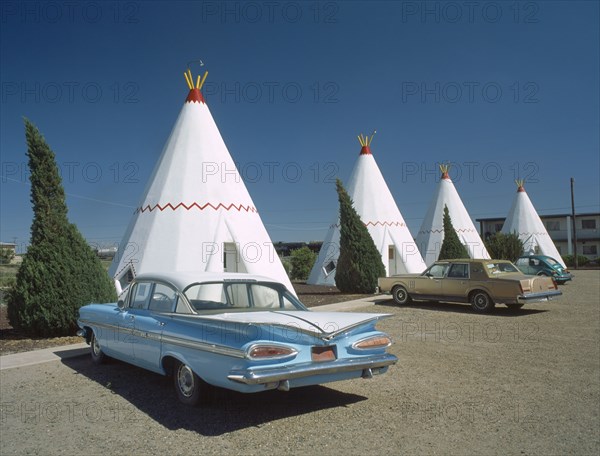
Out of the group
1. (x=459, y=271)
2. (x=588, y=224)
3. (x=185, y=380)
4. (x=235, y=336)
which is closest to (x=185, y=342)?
(x=185, y=380)

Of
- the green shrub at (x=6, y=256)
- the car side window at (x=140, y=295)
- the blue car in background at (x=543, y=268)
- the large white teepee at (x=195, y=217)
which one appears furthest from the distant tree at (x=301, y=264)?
the green shrub at (x=6, y=256)

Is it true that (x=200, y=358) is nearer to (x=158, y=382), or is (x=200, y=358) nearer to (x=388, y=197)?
(x=158, y=382)

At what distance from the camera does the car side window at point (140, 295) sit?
215 inches

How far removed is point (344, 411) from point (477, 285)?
8049 millimetres

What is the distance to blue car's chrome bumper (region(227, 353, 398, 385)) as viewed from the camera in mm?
3887

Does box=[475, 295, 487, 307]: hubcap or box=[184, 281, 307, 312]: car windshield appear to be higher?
box=[184, 281, 307, 312]: car windshield

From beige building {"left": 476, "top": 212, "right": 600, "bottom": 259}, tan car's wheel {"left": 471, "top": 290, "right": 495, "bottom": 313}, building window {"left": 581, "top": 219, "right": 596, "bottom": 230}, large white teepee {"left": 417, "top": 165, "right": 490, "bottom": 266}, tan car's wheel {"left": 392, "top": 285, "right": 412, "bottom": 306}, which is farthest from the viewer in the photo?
building window {"left": 581, "top": 219, "right": 596, "bottom": 230}

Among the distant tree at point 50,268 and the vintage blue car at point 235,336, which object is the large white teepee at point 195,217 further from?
the vintage blue car at point 235,336

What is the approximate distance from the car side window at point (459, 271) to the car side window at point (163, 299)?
28.1 ft

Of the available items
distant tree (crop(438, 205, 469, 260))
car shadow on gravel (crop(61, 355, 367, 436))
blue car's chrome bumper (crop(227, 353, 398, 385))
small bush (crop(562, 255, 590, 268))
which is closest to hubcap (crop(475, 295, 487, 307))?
car shadow on gravel (crop(61, 355, 367, 436))

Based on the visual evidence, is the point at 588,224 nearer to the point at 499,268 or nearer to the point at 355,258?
the point at 355,258

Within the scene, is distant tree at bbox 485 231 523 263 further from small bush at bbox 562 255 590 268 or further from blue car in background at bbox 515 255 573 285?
small bush at bbox 562 255 590 268

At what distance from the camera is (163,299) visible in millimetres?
5156

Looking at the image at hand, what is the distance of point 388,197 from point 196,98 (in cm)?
1015
